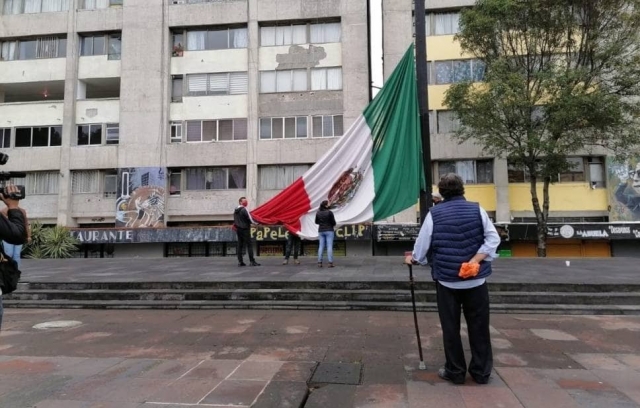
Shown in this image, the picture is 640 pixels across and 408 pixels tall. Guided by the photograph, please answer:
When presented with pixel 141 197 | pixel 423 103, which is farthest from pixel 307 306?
pixel 141 197

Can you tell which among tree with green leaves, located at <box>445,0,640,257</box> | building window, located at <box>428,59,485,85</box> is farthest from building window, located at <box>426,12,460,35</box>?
tree with green leaves, located at <box>445,0,640,257</box>

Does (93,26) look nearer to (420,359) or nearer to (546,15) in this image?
(546,15)

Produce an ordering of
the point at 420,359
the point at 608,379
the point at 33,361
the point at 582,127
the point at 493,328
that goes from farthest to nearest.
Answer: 1. the point at 582,127
2. the point at 493,328
3. the point at 33,361
4. the point at 420,359
5. the point at 608,379

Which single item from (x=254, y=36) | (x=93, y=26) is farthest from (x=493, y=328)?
(x=93, y=26)

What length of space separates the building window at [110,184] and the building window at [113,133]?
1840mm

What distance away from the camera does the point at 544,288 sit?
815cm

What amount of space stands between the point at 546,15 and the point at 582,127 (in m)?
4.64

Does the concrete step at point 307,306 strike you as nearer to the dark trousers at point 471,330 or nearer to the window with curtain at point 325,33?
the dark trousers at point 471,330

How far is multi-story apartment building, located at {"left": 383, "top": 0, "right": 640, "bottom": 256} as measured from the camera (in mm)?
22047

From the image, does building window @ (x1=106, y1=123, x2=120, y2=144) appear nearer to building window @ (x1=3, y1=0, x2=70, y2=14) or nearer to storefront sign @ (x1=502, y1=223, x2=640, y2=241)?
building window @ (x1=3, y1=0, x2=70, y2=14)

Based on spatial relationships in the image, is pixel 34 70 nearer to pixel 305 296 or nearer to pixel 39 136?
pixel 39 136

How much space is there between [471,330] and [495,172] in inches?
831

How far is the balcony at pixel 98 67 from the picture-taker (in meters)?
26.5

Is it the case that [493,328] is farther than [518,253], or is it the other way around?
[518,253]
